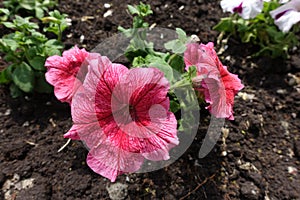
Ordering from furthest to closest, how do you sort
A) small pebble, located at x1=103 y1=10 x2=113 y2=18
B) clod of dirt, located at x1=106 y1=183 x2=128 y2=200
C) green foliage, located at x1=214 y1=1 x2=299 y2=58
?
small pebble, located at x1=103 y1=10 x2=113 y2=18, green foliage, located at x1=214 y1=1 x2=299 y2=58, clod of dirt, located at x1=106 y1=183 x2=128 y2=200

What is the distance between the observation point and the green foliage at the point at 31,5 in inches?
89.4

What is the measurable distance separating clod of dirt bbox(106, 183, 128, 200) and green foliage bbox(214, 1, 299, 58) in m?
1.12

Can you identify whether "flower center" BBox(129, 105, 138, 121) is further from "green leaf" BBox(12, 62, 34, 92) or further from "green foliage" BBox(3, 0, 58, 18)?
"green foliage" BBox(3, 0, 58, 18)

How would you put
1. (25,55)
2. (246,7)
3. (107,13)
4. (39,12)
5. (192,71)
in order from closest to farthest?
(192,71) < (246,7) < (25,55) < (39,12) < (107,13)

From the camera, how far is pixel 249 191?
1.80m

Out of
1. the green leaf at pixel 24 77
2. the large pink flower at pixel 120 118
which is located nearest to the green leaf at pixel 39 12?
the green leaf at pixel 24 77

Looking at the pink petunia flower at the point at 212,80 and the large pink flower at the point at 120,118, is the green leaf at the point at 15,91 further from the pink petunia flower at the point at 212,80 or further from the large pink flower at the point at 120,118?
the pink petunia flower at the point at 212,80

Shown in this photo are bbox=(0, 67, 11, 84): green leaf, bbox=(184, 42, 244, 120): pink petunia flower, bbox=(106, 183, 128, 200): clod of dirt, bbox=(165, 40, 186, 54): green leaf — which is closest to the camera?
bbox=(184, 42, 244, 120): pink petunia flower

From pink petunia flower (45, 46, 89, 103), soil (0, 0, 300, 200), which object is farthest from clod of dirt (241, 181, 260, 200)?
pink petunia flower (45, 46, 89, 103)

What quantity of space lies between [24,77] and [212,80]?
101 centimetres

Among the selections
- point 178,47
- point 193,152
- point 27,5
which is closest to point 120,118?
point 178,47

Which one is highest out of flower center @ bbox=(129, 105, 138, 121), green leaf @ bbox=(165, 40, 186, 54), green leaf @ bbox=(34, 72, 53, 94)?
green leaf @ bbox=(165, 40, 186, 54)

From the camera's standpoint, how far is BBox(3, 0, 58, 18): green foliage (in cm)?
227

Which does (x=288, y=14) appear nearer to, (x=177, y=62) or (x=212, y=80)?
(x=177, y=62)
